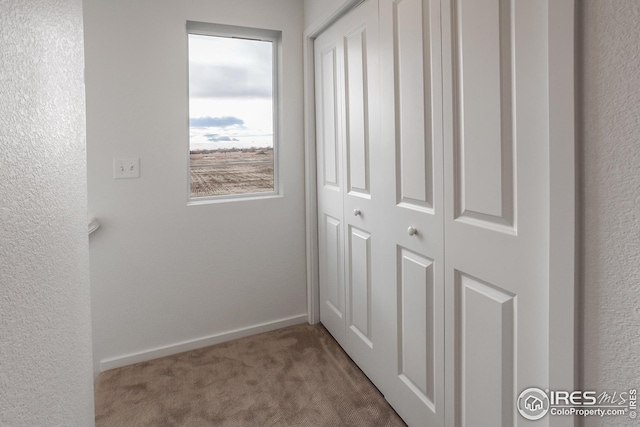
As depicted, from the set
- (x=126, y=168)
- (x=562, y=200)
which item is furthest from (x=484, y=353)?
(x=126, y=168)

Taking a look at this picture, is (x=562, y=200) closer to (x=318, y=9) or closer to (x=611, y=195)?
(x=611, y=195)

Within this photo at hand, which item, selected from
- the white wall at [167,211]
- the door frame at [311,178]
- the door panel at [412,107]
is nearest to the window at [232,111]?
the white wall at [167,211]

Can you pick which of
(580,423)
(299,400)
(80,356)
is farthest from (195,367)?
(580,423)

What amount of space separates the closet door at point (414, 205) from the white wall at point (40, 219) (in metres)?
1.08

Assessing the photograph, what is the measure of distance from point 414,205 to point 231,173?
133 centimetres

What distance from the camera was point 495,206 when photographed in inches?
44.8

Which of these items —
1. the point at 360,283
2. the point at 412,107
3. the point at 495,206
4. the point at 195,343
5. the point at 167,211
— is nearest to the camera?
the point at 495,206

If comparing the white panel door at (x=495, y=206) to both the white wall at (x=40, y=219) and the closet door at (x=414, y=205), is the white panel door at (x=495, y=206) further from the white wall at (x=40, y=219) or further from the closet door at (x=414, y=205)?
the white wall at (x=40, y=219)

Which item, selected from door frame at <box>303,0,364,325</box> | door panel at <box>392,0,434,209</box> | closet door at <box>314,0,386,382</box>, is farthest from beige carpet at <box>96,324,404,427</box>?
door panel at <box>392,0,434,209</box>

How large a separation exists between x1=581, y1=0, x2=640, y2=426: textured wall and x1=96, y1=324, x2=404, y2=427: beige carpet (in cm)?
107

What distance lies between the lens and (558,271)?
3.01ft

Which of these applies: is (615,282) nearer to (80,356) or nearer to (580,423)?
(580,423)

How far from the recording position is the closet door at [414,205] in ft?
4.62

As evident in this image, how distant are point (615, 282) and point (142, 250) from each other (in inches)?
83.1
